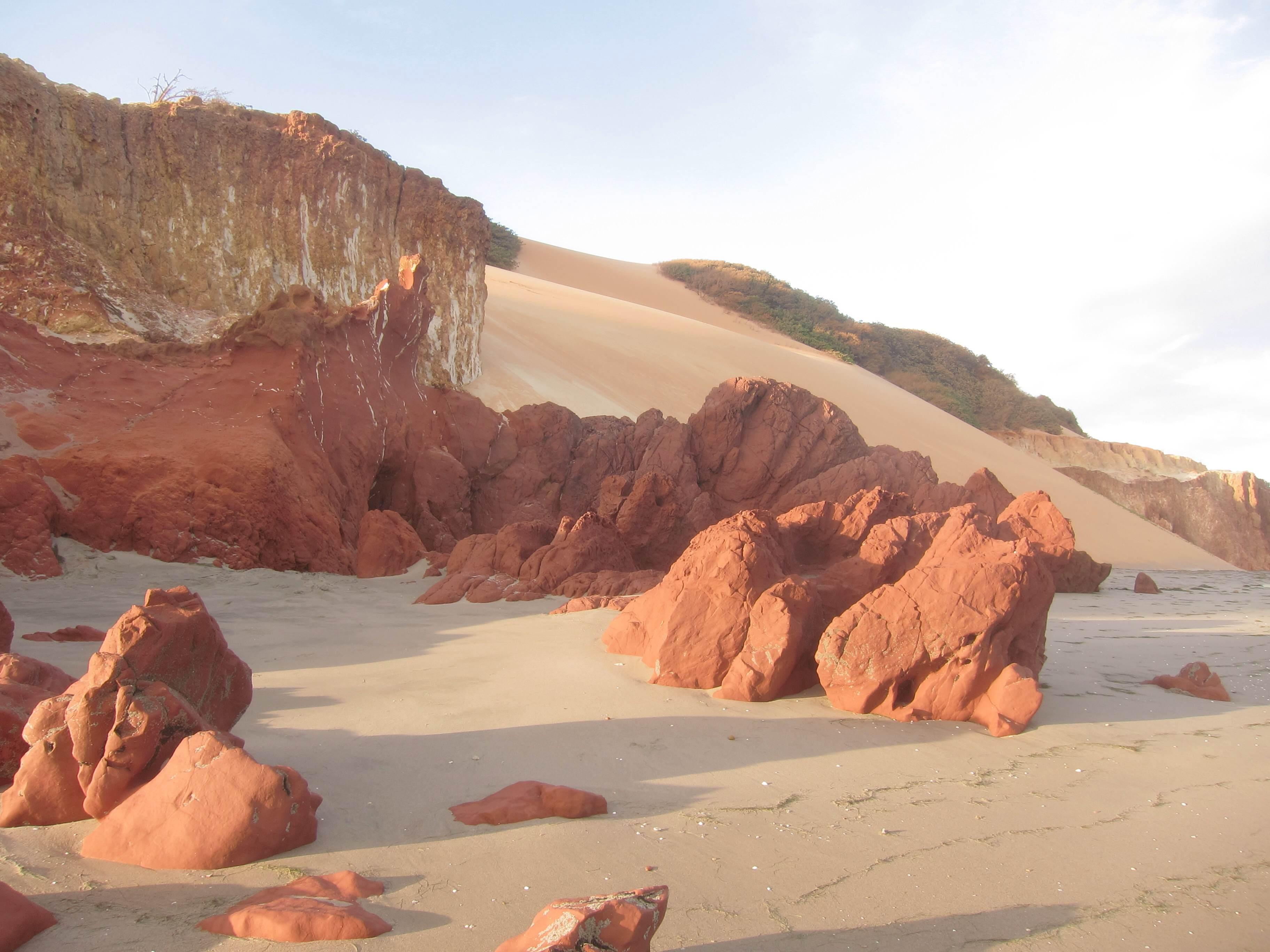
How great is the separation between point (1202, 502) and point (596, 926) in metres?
34.5

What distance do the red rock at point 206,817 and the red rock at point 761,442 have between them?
910 cm

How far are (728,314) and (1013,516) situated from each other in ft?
131

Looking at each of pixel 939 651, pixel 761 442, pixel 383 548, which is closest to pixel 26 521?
pixel 383 548

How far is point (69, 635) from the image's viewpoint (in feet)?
14.7

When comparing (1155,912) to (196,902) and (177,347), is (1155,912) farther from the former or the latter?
(177,347)

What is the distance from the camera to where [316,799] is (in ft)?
8.15

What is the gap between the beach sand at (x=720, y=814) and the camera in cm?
205

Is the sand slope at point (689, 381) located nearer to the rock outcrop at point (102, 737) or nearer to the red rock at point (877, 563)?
the red rock at point (877, 563)

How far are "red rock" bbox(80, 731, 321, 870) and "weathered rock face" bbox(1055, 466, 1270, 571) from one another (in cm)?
3140

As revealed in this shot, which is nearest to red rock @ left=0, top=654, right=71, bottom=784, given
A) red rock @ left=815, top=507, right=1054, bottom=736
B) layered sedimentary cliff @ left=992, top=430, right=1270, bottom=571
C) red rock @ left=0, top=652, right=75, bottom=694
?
red rock @ left=0, top=652, right=75, bottom=694

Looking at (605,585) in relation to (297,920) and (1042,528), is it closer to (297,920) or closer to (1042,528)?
(1042,528)

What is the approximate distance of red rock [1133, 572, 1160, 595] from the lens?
12031 millimetres

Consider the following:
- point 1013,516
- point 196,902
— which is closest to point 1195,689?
point 1013,516

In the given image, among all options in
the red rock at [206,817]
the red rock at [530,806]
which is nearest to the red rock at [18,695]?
the red rock at [206,817]
